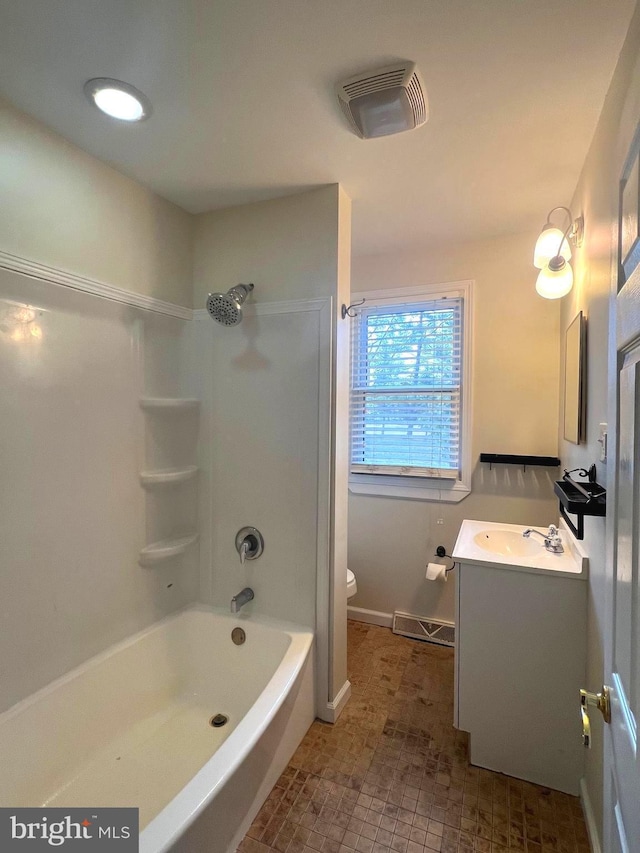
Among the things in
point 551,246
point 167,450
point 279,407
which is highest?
point 551,246

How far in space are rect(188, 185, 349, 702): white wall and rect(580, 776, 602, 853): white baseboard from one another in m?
1.02

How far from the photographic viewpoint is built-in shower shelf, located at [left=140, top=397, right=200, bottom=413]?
1954mm

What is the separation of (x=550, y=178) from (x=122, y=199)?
1.93m

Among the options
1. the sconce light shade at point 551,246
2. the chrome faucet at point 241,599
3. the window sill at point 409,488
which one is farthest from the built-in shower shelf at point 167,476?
the sconce light shade at point 551,246

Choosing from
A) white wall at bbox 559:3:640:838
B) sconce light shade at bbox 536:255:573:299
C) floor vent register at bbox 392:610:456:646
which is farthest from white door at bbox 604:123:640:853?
floor vent register at bbox 392:610:456:646

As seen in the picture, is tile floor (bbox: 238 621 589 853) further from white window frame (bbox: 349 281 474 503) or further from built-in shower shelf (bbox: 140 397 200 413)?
built-in shower shelf (bbox: 140 397 200 413)

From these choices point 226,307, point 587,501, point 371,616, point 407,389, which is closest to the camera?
point 587,501

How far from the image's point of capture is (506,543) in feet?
6.68

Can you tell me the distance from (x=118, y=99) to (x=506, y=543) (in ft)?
7.98

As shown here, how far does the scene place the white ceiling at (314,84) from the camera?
108 cm

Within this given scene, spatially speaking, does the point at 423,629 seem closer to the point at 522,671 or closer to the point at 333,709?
the point at 333,709

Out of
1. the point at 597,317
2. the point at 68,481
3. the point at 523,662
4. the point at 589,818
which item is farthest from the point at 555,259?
the point at 68,481

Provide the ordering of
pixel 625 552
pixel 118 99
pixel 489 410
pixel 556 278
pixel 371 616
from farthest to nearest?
pixel 371 616 → pixel 489 410 → pixel 556 278 → pixel 118 99 → pixel 625 552

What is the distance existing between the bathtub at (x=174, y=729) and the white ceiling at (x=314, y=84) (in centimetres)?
207
